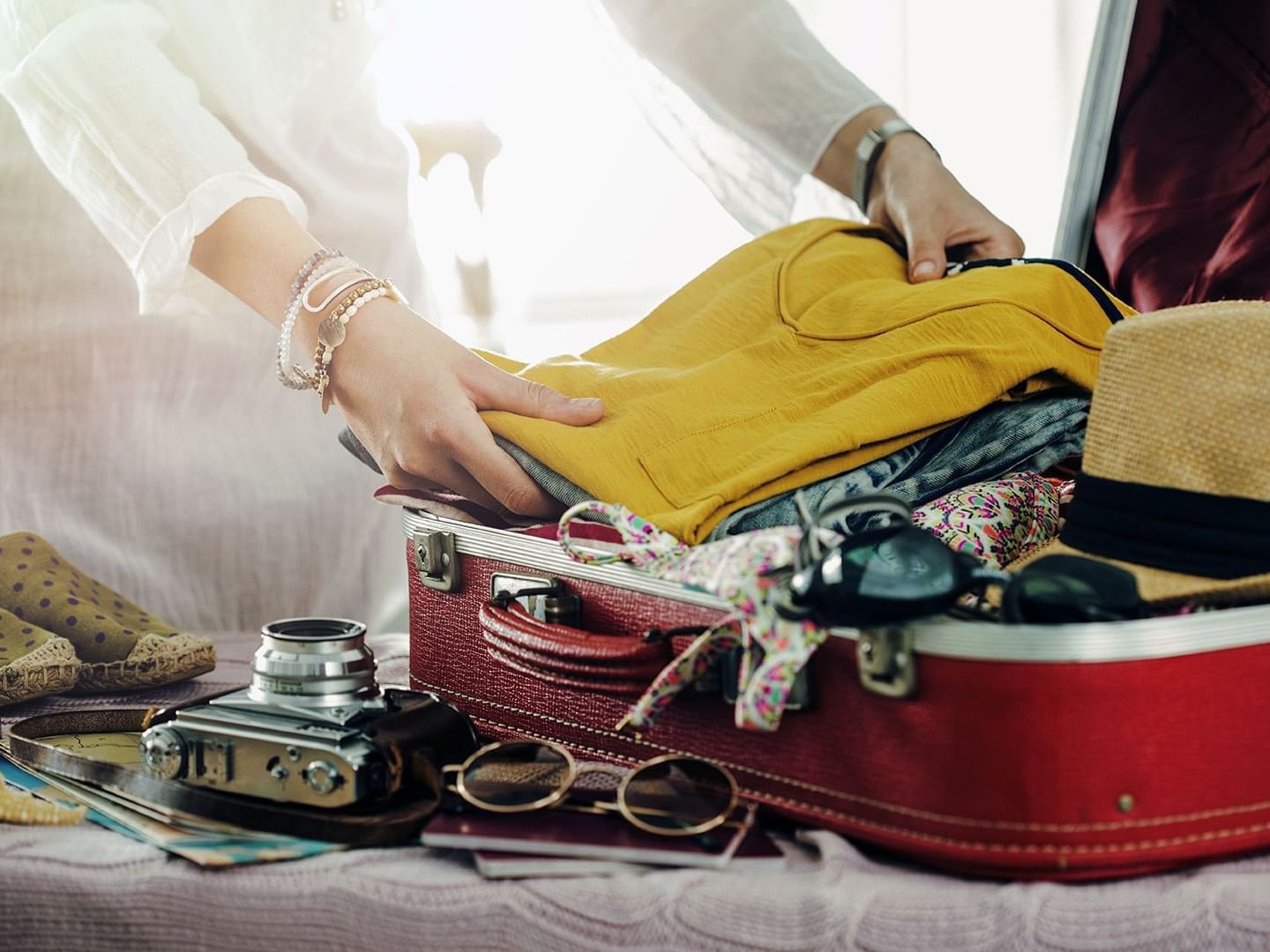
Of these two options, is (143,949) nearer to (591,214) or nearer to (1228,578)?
(1228,578)

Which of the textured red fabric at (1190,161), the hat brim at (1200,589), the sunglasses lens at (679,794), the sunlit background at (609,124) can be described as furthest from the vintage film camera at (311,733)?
the sunlit background at (609,124)

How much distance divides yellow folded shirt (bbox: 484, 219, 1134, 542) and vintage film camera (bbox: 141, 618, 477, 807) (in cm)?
18

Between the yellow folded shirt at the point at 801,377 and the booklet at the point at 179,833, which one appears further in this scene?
the yellow folded shirt at the point at 801,377

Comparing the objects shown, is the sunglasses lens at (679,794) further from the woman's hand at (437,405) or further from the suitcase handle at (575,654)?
the woman's hand at (437,405)

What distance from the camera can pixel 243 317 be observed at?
1214 millimetres

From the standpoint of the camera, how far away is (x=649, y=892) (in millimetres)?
555

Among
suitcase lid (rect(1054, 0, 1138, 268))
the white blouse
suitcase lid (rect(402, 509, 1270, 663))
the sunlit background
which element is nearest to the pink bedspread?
suitcase lid (rect(402, 509, 1270, 663))

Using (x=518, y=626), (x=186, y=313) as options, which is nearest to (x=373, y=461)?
(x=518, y=626)

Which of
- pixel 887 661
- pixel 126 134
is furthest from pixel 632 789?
pixel 126 134

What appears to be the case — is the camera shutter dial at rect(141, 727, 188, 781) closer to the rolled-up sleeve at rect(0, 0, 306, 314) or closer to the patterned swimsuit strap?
the patterned swimsuit strap

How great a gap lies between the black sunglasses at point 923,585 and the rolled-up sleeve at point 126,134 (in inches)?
23.8

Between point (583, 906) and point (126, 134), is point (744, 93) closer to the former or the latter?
point (126, 134)

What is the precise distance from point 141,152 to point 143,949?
62cm

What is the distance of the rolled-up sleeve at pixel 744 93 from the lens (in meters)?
1.19
